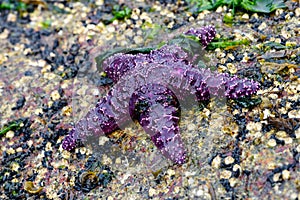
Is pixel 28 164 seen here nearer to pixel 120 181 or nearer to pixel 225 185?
pixel 120 181

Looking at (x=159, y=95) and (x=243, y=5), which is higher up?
(x=243, y=5)

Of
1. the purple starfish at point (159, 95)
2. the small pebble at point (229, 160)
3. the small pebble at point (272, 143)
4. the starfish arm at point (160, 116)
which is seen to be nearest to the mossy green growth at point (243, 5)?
the purple starfish at point (159, 95)

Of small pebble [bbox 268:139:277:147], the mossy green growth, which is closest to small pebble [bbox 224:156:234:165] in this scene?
small pebble [bbox 268:139:277:147]

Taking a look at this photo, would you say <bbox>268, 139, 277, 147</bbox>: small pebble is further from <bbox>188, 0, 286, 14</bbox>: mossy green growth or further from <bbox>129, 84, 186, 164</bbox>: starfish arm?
<bbox>188, 0, 286, 14</bbox>: mossy green growth

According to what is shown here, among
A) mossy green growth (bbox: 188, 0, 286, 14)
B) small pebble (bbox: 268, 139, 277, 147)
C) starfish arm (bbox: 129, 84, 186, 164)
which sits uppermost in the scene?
mossy green growth (bbox: 188, 0, 286, 14)

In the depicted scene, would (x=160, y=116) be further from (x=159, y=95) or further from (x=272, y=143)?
(x=272, y=143)

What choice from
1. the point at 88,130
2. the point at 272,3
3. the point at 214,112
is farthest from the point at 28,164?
the point at 272,3

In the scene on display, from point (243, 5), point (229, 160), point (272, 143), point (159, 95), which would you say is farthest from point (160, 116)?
point (243, 5)

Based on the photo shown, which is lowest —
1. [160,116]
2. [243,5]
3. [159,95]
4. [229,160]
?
[229,160]
